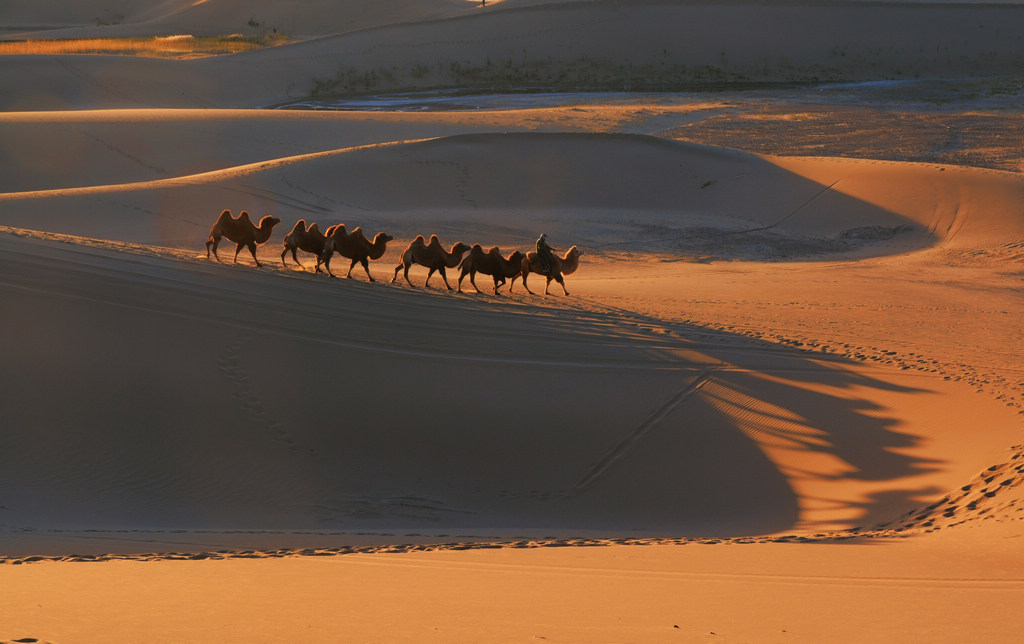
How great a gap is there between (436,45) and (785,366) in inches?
1764

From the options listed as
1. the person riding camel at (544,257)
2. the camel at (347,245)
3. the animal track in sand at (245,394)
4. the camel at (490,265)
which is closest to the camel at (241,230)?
the camel at (347,245)

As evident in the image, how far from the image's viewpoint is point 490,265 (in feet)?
45.6

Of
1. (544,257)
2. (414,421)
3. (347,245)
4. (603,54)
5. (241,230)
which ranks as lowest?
(414,421)

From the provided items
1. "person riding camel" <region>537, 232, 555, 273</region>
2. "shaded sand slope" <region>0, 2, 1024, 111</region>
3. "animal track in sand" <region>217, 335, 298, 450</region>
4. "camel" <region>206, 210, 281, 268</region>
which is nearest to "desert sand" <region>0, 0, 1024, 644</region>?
"animal track in sand" <region>217, 335, 298, 450</region>

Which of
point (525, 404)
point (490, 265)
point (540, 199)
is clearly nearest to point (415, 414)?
point (525, 404)

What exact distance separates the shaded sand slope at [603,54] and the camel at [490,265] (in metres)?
32.2

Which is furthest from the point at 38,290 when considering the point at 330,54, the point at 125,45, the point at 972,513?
the point at 125,45

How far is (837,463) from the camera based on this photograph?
9148 mm

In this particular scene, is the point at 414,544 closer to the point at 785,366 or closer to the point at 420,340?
the point at 420,340

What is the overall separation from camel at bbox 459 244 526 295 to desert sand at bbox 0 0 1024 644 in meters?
0.58

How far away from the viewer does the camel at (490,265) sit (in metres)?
13.8

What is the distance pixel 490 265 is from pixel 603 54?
40355 millimetres

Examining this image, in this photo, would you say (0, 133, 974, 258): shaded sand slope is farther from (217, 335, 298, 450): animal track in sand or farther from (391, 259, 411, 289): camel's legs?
(217, 335, 298, 450): animal track in sand

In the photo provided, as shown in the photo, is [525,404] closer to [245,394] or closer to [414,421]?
[414,421]
